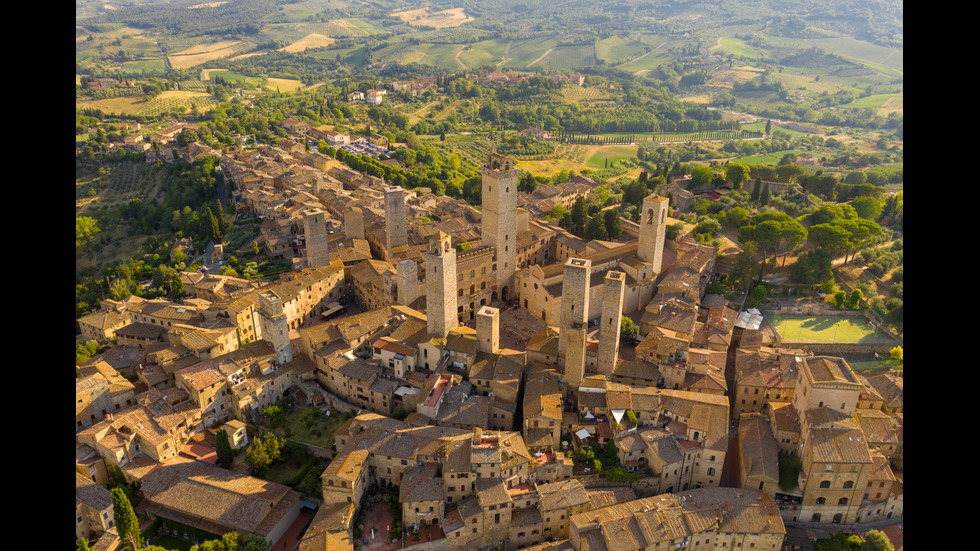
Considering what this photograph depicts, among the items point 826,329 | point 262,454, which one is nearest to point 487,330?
point 262,454

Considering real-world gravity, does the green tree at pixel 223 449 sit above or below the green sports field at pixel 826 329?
below

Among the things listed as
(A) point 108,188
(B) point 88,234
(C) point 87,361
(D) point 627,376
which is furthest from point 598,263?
(A) point 108,188

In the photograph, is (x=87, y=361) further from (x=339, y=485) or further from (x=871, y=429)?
(x=871, y=429)

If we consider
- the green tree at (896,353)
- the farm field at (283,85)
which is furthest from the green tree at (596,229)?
the farm field at (283,85)

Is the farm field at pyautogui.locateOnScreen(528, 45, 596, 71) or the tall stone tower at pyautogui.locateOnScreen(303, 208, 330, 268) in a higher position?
the farm field at pyautogui.locateOnScreen(528, 45, 596, 71)

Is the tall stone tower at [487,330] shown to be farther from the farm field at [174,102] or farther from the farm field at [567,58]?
the farm field at [567,58]

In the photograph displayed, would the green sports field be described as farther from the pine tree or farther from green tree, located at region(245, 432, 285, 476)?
green tree, located at region(245, 432, 285, 476)

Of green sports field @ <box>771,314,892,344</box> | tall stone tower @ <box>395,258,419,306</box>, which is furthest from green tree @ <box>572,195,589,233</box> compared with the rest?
tall stone tower @ <box>395,258,419,306</box>
